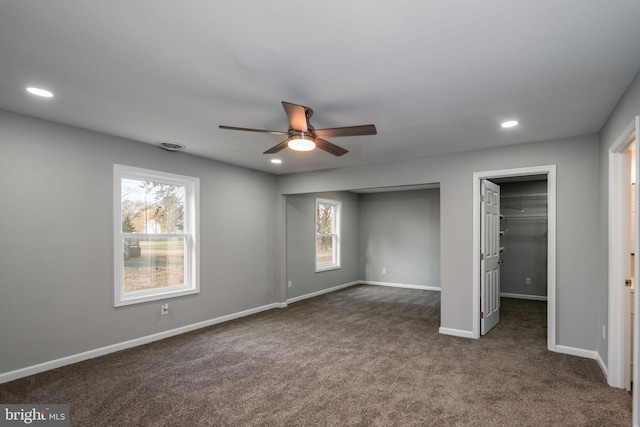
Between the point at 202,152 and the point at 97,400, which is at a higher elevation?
the point at 202,152

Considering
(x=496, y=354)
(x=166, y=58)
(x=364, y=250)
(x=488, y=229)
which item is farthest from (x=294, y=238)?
(x=166, y=58)

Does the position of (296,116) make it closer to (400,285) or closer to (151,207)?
(151,207)

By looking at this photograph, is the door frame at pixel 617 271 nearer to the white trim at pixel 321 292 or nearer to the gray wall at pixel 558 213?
the gray wall at pixel 558 213

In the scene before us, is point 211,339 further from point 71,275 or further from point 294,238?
point 294,238

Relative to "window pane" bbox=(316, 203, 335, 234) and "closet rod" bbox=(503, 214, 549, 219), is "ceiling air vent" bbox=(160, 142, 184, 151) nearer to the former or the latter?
"window pane" bbox=(316, 203, 335, 234)

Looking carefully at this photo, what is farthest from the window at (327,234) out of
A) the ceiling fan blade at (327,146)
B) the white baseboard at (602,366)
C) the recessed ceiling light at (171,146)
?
the white baseboard at (602,366)

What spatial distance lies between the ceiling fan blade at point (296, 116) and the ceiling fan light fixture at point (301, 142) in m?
0.05

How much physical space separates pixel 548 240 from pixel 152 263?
15.5 ft

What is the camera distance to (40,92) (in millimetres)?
2697

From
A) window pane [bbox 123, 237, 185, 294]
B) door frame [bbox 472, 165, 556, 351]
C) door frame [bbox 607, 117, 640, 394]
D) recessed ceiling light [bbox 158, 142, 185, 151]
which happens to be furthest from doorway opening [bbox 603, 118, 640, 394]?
window pane [bbox 123, 237, 185, 294]

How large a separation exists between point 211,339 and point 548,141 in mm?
4572

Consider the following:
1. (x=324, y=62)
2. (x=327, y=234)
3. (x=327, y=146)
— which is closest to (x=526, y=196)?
(x=327, y=234)

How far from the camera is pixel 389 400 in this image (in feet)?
9.18

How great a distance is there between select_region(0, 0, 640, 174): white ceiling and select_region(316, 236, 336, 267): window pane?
435 centimetres
